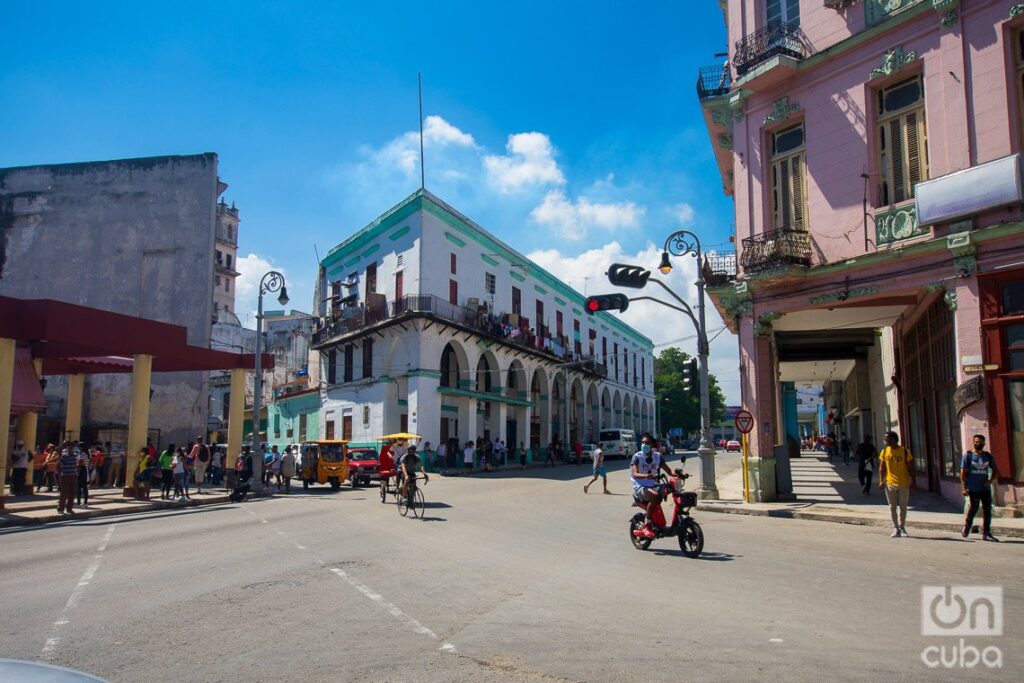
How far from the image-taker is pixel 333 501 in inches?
785

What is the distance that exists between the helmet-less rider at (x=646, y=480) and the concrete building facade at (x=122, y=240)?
30687 millimetres

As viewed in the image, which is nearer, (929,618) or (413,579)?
(929,618)

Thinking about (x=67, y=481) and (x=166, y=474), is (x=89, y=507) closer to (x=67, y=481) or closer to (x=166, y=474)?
(x=67, y=481)

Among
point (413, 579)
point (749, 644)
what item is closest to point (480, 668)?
point (749, 644)

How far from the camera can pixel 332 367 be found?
41.2 meters

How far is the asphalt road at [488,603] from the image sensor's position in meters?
5.20

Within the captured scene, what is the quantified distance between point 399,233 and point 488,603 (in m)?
31.3

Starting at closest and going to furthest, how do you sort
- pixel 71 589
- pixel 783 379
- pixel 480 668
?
pixel 480 668 → pixel 71 589 → pixel 783 379

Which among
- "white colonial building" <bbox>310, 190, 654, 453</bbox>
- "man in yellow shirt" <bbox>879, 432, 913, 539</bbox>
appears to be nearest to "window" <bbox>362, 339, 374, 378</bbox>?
"white colonial building" <bbox>310, 190, 654, 453</bbox>

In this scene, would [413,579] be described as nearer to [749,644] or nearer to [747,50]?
[749,644]

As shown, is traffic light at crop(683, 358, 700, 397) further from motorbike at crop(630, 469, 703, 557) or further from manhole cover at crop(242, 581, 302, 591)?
manhole cover at crop(242, 581, 302, 591)

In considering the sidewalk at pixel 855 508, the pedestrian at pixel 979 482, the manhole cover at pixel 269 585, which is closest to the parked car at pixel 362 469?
the sidewalk at pixel 855 508

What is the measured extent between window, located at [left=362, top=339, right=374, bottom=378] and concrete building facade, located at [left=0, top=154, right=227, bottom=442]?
8.04 m

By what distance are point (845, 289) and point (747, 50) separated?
6.92 m
